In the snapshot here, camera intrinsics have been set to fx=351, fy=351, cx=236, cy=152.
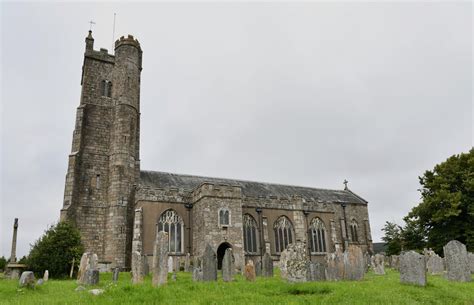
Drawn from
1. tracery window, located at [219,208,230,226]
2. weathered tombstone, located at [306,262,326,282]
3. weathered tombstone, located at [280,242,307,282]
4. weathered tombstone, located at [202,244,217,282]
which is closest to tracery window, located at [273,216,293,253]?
tracery window, located at [219,208,230,226]

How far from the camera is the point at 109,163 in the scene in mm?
25234

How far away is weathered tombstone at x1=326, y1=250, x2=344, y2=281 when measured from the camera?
42.9ft

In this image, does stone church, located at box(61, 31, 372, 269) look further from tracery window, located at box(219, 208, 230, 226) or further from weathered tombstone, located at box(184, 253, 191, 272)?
weathered tombstone, located at box(184, 253, 191, 272)

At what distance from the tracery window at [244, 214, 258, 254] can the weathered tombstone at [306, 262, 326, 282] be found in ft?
41.4

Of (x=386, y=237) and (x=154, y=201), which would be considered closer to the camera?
(x=154, y=201)

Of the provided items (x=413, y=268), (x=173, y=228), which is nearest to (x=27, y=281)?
(x=413, y=268)

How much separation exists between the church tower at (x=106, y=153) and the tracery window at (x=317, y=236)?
14.3 metres

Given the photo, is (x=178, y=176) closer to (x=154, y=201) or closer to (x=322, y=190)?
(x=154, y=201)

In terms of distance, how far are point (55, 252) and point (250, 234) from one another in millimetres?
13022

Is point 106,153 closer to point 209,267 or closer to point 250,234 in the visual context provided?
point 250,234

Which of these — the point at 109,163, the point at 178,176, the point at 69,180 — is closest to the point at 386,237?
the point at 178,176

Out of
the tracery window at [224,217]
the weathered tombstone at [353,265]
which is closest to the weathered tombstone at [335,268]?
the weathered tombstone at [353,265]

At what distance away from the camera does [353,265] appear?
1317 centimetres

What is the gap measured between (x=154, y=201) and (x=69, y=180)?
5.84 m
